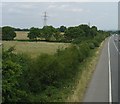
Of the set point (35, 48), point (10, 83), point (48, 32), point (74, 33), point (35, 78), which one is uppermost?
point (48, 32)

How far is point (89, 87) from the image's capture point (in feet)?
64.4

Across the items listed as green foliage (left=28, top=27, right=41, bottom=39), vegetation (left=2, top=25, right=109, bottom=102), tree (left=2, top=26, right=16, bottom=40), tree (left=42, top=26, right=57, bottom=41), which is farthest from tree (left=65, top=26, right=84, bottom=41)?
vegetation (left=2, top=25, right=109, bottom=102)

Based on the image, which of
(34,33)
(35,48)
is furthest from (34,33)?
(35,48)


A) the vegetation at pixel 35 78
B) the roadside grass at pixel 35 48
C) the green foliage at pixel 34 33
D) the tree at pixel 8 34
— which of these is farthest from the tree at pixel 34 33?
the vegetation at pixel 35 78

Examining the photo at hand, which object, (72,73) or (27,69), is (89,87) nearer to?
(72,73)

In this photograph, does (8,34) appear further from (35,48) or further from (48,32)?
(35,48)

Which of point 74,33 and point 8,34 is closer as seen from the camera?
point 74,33

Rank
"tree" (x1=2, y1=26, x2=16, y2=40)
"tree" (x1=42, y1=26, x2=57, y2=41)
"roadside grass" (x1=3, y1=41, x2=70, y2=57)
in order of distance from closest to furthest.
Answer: "roadside grass" (x1=3, y1=41, x2=70, y2=57) < "tree" (x1=2, y1=26, x2=16, y2=40) < "tree" (x1=42, y1=26, x2=57, y2=41)

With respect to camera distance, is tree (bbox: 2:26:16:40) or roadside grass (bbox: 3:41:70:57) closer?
roadside grass (bbox: 3:41:70:57)

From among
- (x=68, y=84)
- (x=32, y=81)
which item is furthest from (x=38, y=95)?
(x=68, y=84)

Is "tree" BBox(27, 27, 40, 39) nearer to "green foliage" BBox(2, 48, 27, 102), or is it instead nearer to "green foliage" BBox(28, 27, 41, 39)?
"green foliage" BBox(28, 27, 41, 39)

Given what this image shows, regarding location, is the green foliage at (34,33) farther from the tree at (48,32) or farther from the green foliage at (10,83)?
the green foliage at (10,83)

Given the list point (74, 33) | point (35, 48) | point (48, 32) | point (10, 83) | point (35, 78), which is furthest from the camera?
point (48, 32)

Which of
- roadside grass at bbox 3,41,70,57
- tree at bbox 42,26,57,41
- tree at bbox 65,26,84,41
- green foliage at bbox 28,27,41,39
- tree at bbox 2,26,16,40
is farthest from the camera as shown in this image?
green foliage at bbox 28,27,41,39
